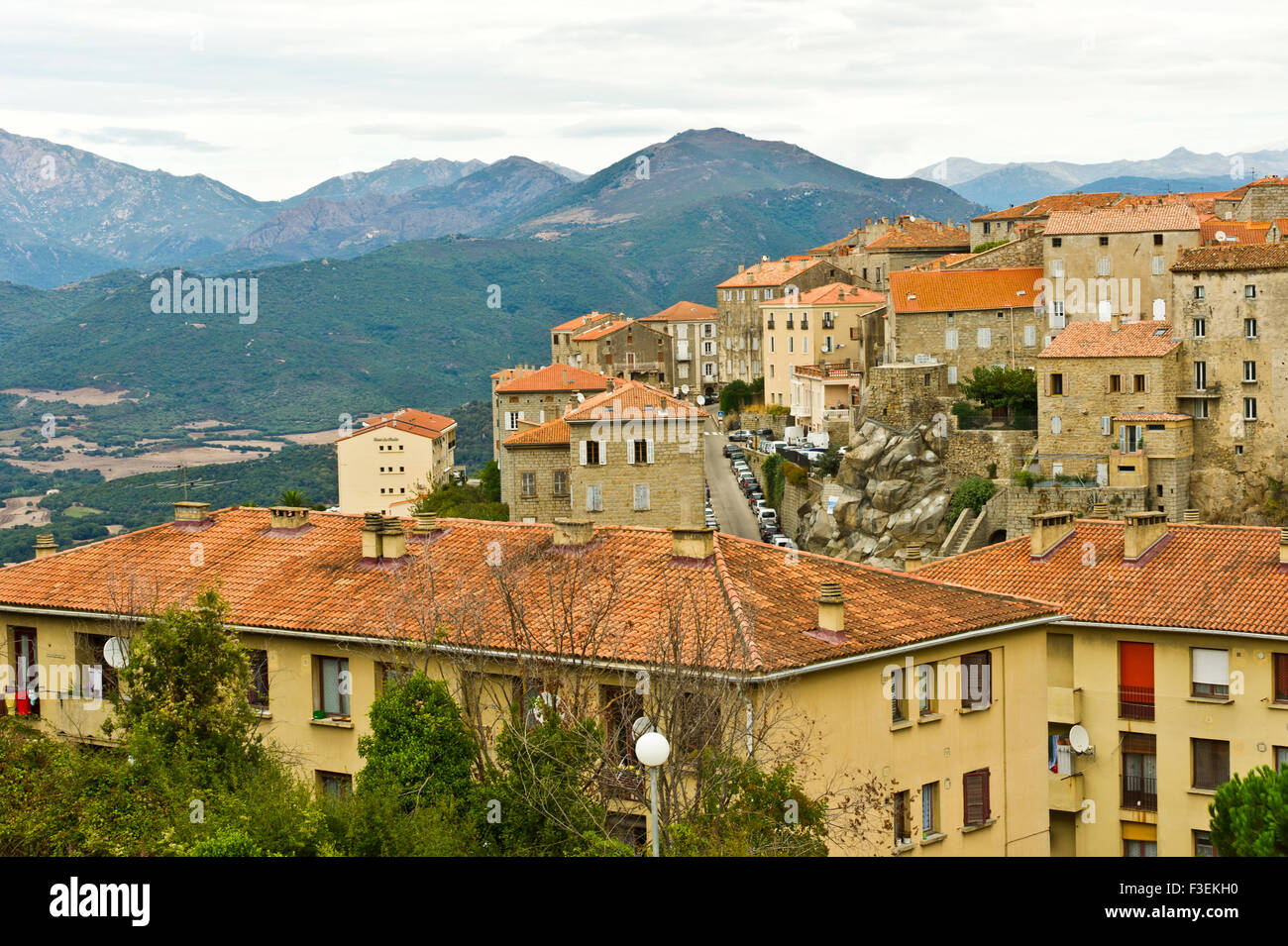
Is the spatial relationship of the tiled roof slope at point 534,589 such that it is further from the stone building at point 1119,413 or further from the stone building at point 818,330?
the stone building at point 818,330

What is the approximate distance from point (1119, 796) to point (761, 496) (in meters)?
49.7

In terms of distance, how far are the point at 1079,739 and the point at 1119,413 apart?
117 ft

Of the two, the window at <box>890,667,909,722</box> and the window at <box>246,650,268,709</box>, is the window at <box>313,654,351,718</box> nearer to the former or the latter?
the window at <box>246,650,268,709</box>

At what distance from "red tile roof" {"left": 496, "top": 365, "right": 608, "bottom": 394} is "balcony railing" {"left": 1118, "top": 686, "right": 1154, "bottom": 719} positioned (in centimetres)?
6036

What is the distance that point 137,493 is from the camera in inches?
5576

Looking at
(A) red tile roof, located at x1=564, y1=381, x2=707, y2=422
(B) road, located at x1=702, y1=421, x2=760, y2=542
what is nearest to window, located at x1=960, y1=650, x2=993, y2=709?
(A) red tile roof, located at x1=564, y1=381, x2=707, y2=422

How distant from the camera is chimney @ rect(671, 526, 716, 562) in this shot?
80.7ft

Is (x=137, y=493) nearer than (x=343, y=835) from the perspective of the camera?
No

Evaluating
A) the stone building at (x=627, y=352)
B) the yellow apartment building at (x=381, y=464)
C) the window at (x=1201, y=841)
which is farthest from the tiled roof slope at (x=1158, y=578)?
the stone building at (x=627, y=352)

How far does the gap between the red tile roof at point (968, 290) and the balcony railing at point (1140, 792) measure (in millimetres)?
46269

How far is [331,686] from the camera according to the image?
2500 centimetres

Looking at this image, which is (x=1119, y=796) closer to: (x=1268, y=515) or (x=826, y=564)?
(x=826, y=564)

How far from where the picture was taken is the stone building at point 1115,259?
69.0 metres
